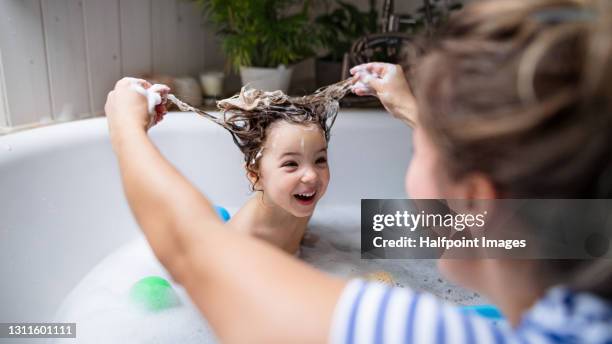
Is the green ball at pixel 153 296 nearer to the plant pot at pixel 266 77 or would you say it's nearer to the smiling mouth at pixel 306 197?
the smiling mouth at pixel 306 197

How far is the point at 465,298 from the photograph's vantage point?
1.15 meters

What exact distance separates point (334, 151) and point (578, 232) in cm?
118

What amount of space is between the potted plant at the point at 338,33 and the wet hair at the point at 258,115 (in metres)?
0.82

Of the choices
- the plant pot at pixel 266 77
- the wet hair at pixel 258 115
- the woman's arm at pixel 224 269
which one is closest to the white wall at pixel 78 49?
the plant pot at pixel 266 77

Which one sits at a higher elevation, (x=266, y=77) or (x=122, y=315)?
(x=266, y=77)

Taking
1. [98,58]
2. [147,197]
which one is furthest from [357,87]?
[98,58]

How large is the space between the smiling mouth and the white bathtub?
500 mm

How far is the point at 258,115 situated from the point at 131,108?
1.46 feet

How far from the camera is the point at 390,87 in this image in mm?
957

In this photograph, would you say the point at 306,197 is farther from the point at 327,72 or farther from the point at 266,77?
the point at 327,72

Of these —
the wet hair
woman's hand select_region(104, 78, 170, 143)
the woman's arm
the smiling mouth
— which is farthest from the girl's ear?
the woman's arm

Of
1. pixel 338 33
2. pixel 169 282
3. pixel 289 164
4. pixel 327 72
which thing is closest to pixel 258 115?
pixel 289 164

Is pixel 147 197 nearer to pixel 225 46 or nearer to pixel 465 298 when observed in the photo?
pixel 465 298

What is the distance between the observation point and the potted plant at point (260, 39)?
1.70m
